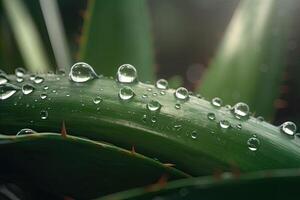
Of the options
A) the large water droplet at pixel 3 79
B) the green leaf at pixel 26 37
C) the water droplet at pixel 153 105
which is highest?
the green leaf at pixel 26 37

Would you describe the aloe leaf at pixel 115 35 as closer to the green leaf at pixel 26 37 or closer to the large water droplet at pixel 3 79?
the green leaf at pixel 26 37

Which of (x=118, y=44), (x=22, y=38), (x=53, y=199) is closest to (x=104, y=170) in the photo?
(x=53, y=199)

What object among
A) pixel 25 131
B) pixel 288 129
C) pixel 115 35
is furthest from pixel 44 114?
pixel 115 35

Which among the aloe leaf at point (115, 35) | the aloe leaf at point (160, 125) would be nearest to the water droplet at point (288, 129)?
the aloe leaf at point (160, 125)

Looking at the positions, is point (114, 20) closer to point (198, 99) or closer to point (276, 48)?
point (276, 48)

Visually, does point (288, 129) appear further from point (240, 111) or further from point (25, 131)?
point (25, 131)

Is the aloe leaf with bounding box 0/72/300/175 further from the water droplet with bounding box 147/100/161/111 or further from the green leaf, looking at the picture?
Answer: the green leaf
